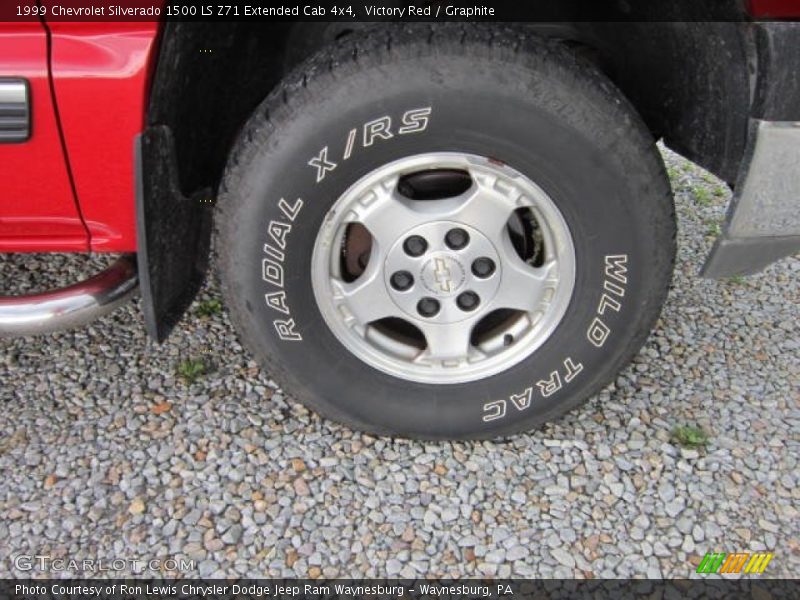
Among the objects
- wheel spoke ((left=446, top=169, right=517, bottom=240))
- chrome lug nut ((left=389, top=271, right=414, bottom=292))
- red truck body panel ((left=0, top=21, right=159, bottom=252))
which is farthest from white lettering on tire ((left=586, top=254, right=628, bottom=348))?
red truck body panel ((left=0, top=21, right=159, bottom=252))

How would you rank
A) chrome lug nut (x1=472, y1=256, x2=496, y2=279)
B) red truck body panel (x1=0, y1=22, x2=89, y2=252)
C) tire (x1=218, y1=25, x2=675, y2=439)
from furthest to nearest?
chrome lug nut (x1=472, y1=256, x2=496, y2=279) → tire (x1=218, y1=25, x2=675, y2=439) → red truck body panel (x1=0, y1=22, x2=89, y2=252)

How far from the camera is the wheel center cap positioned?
2.34 metres

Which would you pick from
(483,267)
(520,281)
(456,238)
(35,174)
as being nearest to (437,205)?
(456,238)

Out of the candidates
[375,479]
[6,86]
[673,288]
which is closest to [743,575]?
[375,479]

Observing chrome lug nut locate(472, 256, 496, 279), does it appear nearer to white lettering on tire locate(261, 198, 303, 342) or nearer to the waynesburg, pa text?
white lettering on tire locate(261, 198, 303, 342)

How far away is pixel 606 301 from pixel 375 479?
87 cm

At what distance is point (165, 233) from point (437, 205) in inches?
30.1

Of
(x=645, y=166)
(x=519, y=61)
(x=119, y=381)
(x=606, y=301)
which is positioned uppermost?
(x=519, y=61)

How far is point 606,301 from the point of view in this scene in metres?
2.38

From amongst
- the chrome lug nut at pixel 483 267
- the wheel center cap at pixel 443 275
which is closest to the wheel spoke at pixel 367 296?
the wheel center cap at pixel 443 275

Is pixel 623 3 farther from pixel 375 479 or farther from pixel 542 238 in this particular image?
pixel 375 479
